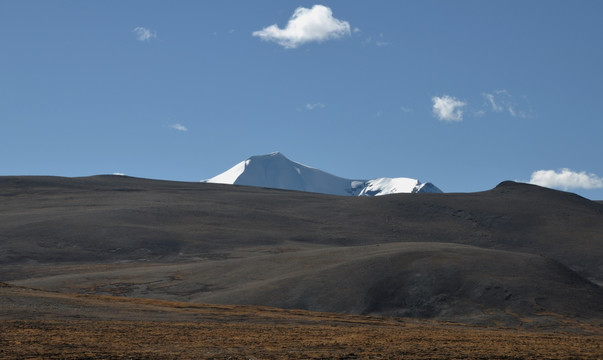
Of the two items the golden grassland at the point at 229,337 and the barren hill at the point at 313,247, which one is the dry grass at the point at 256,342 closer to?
the golden grassland at the point at 229,337

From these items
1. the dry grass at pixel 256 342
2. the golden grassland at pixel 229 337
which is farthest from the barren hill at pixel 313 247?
the dry grass at pixel 256 342

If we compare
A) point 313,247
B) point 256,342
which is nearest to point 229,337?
point 256,342

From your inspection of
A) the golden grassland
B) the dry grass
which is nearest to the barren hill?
the golden grassland

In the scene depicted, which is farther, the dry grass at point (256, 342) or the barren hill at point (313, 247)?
the barren hill at point (313, 247)

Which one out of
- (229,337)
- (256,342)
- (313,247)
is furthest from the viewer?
(313,247)

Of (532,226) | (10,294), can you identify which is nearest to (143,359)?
(10,294)

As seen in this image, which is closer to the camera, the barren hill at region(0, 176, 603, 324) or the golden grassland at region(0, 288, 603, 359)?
the golden grassland at region(0, 288, 603, 359)

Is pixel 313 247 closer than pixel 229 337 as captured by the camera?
No

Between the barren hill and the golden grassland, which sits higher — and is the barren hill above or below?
above

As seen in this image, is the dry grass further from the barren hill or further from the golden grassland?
the barren hill

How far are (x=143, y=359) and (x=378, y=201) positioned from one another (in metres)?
112

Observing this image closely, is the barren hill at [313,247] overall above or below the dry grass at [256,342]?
above

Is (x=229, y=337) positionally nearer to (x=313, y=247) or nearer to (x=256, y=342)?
(x=256, y=342)

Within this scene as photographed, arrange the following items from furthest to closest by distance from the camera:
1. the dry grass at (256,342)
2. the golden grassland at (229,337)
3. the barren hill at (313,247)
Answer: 1. the barren hill at (313,247)
2. the golden grassland at (229,337)
3. the dry grass at (256,342)
